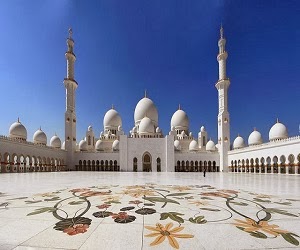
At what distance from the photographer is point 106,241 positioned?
227 cm

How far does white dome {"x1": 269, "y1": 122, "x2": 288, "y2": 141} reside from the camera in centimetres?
2889

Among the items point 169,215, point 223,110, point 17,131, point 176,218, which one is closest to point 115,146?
point 17,131

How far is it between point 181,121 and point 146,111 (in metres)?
8.01

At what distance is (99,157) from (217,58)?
80.3 feet

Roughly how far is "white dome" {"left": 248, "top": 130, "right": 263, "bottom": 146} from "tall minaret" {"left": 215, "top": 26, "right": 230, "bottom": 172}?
15.8 ft

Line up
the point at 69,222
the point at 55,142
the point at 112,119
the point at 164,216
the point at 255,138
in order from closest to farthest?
1. the point at 69,222
2. the point at 164,216
3. the point at 255,138
4. the point at 55,142
5. the point at 112,119

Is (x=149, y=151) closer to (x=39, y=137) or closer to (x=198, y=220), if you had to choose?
(x=39, y=137)

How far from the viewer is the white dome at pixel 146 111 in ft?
129

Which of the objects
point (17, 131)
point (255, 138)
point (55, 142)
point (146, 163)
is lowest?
point (146, 163)

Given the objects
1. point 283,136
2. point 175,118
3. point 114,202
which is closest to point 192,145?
point 175,118

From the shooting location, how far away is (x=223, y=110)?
106 ft

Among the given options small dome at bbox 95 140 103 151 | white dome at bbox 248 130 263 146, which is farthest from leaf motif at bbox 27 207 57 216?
small dome at bbox 95 140 103 151

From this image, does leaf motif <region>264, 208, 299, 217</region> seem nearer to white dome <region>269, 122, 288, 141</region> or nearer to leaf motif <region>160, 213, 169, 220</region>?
leaf motif <region>160, 213, 169, 220</region>

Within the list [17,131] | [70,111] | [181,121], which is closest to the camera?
[17,131]
